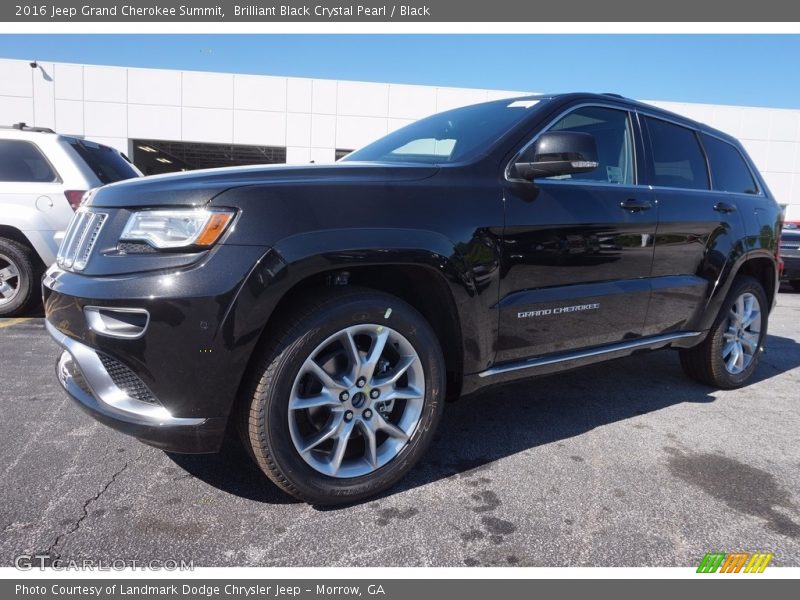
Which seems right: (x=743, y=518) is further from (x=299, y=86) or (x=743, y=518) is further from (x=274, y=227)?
(x=299, y=86)

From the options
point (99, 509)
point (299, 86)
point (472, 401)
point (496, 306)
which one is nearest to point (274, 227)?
point (496, 306)

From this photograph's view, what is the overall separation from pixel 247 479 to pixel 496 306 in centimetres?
136

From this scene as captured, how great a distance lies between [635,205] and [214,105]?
20729mm

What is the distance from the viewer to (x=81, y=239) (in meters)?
2.21

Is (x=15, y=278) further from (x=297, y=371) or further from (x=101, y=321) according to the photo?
(x=297, y=371)

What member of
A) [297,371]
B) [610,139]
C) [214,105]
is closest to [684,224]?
[610,139]

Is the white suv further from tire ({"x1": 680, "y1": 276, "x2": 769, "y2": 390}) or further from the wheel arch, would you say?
tire ({"x1": 680, "y1": 276, "x2": 769, "y2": 390})

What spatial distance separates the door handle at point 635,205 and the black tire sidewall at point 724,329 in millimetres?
1283

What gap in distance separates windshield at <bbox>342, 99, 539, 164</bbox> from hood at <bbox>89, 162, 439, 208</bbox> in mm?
467

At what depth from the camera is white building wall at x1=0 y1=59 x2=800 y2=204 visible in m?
19.6

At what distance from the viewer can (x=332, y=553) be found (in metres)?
1.93

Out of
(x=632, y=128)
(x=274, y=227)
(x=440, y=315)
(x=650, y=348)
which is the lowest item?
(x=650, y=348)

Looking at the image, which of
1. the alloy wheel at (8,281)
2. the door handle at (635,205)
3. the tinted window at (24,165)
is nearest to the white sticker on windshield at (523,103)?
the door handle at (635,205)

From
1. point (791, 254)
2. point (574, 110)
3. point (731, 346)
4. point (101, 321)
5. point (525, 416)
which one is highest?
point (574, 110)
